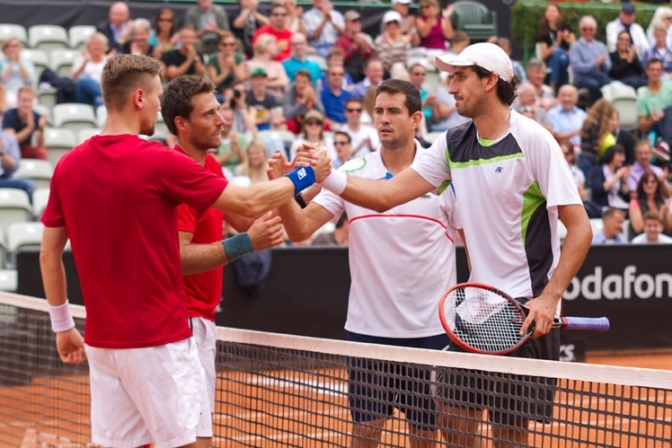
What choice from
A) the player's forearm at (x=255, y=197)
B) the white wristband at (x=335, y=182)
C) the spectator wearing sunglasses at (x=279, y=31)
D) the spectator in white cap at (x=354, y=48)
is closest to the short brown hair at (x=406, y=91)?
the white wristband at (x=335, y=182)

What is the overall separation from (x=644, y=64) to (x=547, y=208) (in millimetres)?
13246

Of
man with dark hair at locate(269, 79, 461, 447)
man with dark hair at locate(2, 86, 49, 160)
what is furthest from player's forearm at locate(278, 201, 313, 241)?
man with dark hair at locate(2, 86, 49, 160)

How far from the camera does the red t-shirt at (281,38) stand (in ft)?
49.4

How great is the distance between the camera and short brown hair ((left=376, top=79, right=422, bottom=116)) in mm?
5965

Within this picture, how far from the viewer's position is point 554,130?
48.9 ft

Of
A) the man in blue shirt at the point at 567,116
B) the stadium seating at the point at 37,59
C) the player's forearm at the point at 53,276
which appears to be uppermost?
the stadium seating at the point at 37,59

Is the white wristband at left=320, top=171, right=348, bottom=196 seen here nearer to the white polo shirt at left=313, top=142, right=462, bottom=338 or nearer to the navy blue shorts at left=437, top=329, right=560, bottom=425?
the white polo shirt at left=313, top=142, right=462, bottom=338

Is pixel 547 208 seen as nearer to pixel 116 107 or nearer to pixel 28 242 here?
pixel 116 107

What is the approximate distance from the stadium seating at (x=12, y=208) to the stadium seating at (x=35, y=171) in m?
0.57

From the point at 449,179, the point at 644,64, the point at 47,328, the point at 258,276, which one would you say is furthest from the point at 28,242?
the point at 644,64

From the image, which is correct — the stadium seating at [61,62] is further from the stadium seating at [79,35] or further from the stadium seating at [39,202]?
the stadium seating at [39,202]

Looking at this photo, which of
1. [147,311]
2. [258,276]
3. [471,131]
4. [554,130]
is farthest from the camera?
[554,130]

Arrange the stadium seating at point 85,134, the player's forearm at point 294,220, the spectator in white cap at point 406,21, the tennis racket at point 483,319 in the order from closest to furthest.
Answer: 1. the tennis racket at point 483,319
2. the player's forearm at point 294,220
3. the stadium seating at point 85,134
4. the spectator in white cap at point 406,21

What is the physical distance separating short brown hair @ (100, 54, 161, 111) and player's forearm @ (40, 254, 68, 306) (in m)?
0.72
